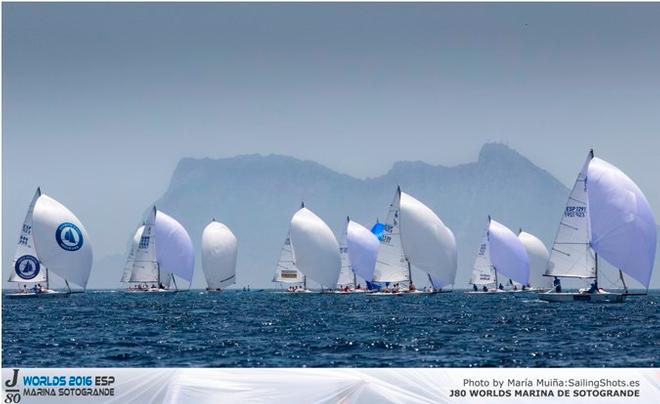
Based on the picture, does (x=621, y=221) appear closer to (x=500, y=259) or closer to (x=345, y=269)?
(x=345, y=269)

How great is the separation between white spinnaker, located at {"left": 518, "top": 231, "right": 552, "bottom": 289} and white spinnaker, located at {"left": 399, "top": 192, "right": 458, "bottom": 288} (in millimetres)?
31039

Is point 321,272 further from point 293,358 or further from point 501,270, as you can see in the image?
point 293,358

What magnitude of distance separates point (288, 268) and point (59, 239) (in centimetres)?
3318

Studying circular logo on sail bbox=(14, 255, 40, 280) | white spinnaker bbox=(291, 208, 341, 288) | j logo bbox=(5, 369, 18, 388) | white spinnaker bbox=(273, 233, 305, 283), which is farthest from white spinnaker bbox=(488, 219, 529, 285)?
j logo bbox=(5, 369, 18, 388)

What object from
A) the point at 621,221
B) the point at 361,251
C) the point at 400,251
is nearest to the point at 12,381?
the point at 621,221

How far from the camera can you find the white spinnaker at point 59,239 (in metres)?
76.3

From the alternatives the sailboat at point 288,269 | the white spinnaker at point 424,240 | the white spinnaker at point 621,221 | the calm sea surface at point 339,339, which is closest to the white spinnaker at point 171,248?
the sailboat at point 288,269

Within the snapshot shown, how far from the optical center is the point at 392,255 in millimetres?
86625

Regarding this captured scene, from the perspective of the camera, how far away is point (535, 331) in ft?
138

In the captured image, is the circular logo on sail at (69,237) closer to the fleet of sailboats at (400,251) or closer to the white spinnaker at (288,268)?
the fleet of sailboats at (400,251)

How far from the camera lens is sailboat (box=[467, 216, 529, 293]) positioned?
364 ft

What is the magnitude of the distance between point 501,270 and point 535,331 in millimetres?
69743

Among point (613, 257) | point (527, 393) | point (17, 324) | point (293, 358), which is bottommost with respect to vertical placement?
point (527, 393)

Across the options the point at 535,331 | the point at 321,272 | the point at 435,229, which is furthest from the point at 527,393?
the point at 321,272
